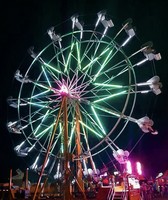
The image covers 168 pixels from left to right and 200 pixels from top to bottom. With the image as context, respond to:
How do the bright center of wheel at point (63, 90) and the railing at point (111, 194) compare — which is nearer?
the railing at point (111, 194)

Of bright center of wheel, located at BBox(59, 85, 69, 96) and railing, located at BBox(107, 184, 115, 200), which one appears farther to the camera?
bright center of wheel, located at BBox(59, 85, 69, 96)

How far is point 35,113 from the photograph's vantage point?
60.0ft

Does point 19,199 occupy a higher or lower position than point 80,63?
lower

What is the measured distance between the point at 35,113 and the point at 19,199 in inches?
212

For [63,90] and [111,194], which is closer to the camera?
[111,194]

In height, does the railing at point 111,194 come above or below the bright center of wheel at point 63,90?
below

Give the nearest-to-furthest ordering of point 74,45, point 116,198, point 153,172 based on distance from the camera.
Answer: point 116,198, point 74,45, point 153,172

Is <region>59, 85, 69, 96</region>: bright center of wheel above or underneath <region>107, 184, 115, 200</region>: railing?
above

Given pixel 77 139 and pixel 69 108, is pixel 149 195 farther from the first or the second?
pixel 69 108

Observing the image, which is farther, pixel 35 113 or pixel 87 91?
pixel 35 113

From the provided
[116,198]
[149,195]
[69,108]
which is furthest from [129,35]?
[149,195]

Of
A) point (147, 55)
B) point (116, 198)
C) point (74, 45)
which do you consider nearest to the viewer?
point (116, 198)

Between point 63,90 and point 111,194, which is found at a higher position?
point 63,90

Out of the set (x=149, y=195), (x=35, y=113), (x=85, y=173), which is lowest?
(x=149, y=195)
